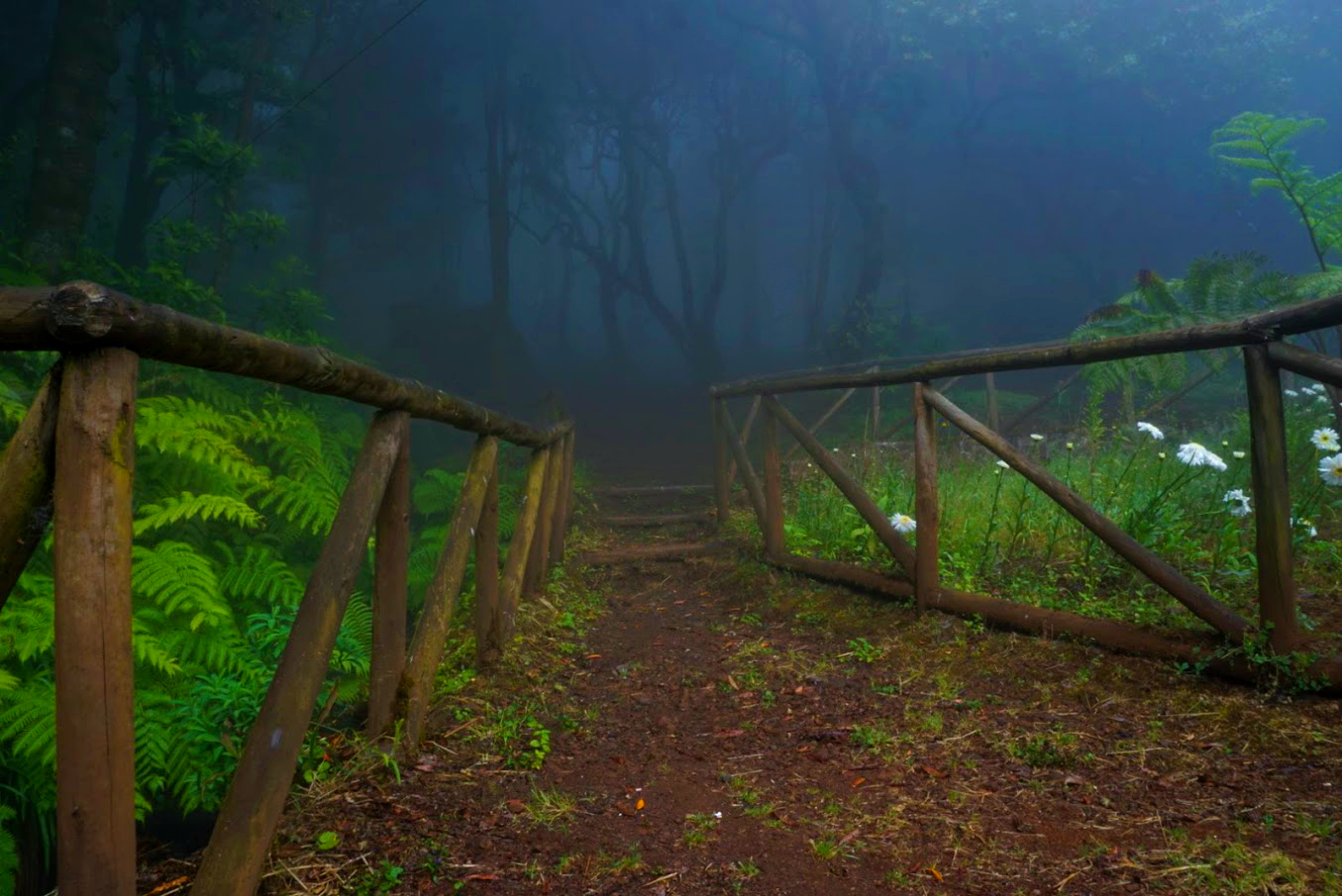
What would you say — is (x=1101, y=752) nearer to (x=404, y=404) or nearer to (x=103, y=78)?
(x=404, y=404)

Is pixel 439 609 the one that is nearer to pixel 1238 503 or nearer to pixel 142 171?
pixel 1238 503

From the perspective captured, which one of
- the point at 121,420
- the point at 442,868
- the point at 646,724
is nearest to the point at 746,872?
the point at 442,868

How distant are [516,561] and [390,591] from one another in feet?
5.01

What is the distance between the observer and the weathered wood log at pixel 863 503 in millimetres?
3977

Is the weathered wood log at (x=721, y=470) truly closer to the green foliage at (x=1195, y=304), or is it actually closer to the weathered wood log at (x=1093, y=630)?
the green foliage at (x=1195, y=304)

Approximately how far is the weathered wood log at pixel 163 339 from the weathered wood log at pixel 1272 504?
2.58 meters

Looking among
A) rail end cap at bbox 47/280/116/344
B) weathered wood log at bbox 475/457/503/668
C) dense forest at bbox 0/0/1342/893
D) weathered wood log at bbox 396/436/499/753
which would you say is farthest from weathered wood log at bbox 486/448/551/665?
rail end cap at bbox 47/280/116/344

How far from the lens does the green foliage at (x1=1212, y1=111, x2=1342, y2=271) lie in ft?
22.0

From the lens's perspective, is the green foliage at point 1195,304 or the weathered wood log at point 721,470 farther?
the weathered wood log at point 721,470

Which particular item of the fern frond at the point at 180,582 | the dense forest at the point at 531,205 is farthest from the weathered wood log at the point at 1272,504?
the fern frond at the point at 180,582

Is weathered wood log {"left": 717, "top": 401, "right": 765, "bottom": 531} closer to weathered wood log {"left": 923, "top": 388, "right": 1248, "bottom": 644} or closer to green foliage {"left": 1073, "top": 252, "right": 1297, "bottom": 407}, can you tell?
weathered wood log {"left": 923, "top": 388, "right": 1248, "bottom": 644}

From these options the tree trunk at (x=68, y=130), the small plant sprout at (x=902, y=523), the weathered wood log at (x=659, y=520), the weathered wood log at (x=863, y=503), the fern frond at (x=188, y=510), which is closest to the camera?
the fern frond at (x=188, y=510)

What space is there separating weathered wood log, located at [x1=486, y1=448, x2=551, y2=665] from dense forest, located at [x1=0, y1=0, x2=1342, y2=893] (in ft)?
1.75

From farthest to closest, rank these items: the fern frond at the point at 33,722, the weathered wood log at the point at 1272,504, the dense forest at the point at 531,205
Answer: the dense forest at the point at 531,205 < the weathered wood log at the point at 1272,504 < the fern frond at the point at 33,722
